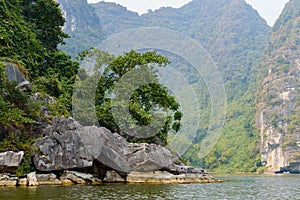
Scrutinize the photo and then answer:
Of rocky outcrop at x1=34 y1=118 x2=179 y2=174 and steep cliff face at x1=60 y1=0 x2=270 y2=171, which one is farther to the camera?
steep cliff face at x1=60 y1=0 x2=270 y2=171

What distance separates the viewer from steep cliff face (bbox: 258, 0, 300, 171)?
86.3 metres

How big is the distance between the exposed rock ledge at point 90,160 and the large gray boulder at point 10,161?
0.41 metres

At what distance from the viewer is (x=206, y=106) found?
97375 millimetres

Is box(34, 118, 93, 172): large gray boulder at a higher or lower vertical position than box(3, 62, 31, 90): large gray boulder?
lower

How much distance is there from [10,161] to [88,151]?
5025 mm

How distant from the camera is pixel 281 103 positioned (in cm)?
9881

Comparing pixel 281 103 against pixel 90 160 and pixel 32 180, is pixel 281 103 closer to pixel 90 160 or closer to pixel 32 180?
pixel 90 160

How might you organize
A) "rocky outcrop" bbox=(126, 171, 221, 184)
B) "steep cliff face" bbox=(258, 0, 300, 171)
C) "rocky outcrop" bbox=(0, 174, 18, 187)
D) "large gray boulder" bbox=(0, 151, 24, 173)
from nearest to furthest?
1. "rocky outcrop" bbox=(0, 174, 18, 187)
2. "large gray boulder" bbox=(0, 151, 24, 173)
3. "rocky outcrop" bbox=(126, 171, 221, 184)
4. "steep cliff face" bbox=(258, 0, 300, 171)

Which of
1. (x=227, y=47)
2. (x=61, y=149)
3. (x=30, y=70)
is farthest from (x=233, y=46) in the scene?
(x=61, y=149)

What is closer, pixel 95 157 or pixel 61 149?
pixel 61 149

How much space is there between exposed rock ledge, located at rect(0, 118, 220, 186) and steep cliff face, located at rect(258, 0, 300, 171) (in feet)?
197

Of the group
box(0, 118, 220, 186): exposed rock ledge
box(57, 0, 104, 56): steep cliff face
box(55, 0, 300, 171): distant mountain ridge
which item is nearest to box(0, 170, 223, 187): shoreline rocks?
box(0, 118, 220, 186): exposed rock ledge

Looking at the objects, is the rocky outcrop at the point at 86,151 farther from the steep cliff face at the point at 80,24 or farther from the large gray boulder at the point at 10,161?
the steep cliff face at the point at 80,24

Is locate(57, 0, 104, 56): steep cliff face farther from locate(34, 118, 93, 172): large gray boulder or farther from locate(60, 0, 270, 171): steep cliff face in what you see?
locate(34, 118, 93, 172): large gray boulder
